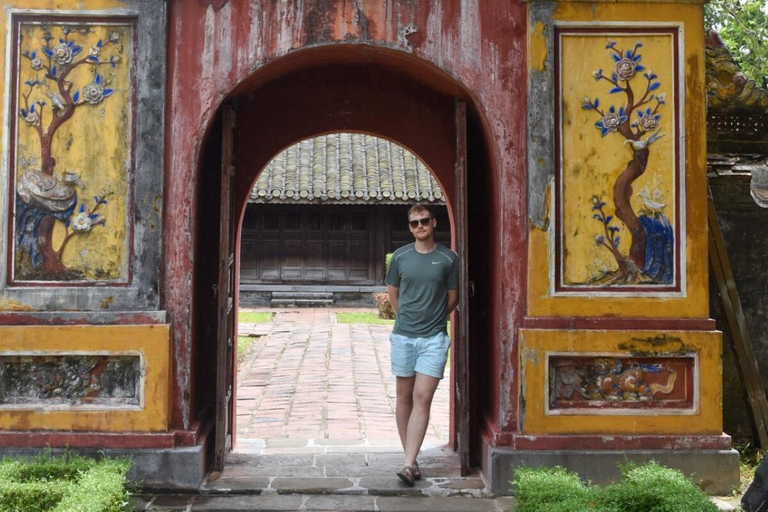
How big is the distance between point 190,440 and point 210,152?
93.0 inches

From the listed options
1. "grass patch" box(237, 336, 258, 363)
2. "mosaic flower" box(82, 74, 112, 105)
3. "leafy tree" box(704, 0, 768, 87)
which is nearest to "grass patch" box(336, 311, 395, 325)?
"grass patch" box(237, 336, 258, 363)

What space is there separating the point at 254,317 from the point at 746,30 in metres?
11.8

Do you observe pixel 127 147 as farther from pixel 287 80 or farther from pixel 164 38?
pixel 287 80

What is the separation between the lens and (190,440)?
18.0 ft

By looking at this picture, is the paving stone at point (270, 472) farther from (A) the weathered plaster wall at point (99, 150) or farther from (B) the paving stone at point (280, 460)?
(A) the weathered plaster wall at point (99, 150)

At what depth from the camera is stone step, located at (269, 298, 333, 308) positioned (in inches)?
818

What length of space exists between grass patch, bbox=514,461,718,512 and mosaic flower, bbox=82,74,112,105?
3.75 metres

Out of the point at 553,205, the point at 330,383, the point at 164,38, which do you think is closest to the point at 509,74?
the point at 553,205

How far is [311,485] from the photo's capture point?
5559 millimetres

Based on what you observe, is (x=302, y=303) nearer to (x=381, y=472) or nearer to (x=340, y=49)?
(x=381, y=472)

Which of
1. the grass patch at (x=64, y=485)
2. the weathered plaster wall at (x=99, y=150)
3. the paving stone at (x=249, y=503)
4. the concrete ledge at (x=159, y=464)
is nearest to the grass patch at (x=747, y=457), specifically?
the paving stone at (x=249, y=503)

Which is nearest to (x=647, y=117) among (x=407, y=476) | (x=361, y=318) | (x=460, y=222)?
(x=460, y=222)

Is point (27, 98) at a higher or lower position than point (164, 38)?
lower

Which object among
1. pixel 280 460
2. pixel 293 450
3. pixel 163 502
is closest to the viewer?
pixel 163 502
